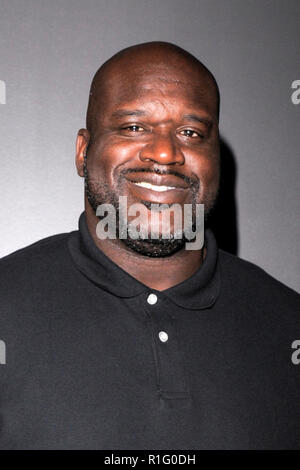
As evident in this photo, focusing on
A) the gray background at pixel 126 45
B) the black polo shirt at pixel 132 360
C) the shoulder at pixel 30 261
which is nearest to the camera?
the black polo shirt at pixel 132 360

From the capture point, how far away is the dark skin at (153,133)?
2.75 ft

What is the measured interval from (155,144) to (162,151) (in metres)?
0.02

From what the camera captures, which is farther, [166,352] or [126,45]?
[126,45]

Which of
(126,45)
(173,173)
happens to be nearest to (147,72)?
(173,173)

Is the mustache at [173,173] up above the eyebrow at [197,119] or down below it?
below

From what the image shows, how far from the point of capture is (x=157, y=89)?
85 cm

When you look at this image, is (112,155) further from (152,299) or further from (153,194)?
(152,299)

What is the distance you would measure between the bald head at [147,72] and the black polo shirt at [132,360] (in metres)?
0.22

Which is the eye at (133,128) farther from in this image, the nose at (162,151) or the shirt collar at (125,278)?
the shirt collar at (125,278)

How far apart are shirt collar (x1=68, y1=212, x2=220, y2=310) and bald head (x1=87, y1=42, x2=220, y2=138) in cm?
18

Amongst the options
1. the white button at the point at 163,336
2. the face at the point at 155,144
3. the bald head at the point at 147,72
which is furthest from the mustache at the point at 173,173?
the white button at the point at 163,336

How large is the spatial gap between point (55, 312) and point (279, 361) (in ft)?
1.15
